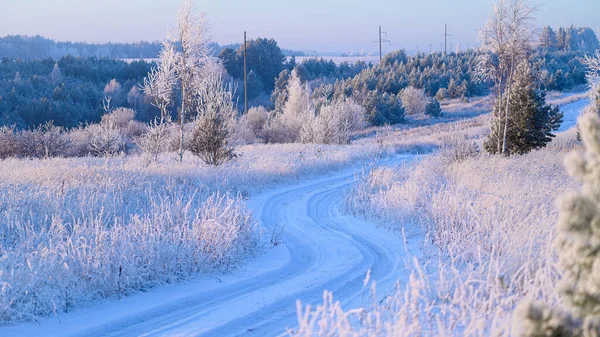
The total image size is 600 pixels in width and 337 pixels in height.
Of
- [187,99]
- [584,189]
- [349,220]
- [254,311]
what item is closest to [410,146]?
[187,99]

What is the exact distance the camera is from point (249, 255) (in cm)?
681

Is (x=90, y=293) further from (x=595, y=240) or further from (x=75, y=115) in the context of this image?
(x=75, y=115)

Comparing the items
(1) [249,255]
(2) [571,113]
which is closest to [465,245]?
(1) [249,255]

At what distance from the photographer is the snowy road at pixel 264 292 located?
14.6 feet

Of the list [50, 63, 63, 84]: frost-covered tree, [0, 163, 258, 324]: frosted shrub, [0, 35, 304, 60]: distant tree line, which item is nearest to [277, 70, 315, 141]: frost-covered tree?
[0, 163, 258, 324]: frosted shrub

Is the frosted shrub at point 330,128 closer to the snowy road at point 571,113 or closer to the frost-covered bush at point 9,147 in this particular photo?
the frost-covered bush at point 9,147

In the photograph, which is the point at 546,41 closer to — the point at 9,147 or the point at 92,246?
the point at 92,246

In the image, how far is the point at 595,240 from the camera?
161 centimetres

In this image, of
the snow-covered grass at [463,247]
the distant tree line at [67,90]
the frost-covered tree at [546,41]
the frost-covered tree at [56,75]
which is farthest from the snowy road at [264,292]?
the frost-covered tree at [56,75]

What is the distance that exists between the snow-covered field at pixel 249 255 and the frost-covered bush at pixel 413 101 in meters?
37.4

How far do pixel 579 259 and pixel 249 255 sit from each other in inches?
214

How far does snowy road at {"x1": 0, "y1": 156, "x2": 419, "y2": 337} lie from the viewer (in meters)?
4.46

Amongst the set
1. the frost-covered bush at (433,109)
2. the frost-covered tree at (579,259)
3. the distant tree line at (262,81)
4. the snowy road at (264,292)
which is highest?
the distant tree line at (262,81)

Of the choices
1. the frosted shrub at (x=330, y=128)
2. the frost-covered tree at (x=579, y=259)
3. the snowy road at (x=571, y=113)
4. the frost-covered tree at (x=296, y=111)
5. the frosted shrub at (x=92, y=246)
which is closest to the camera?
the frost-covered tree at (x=579, y=259)
